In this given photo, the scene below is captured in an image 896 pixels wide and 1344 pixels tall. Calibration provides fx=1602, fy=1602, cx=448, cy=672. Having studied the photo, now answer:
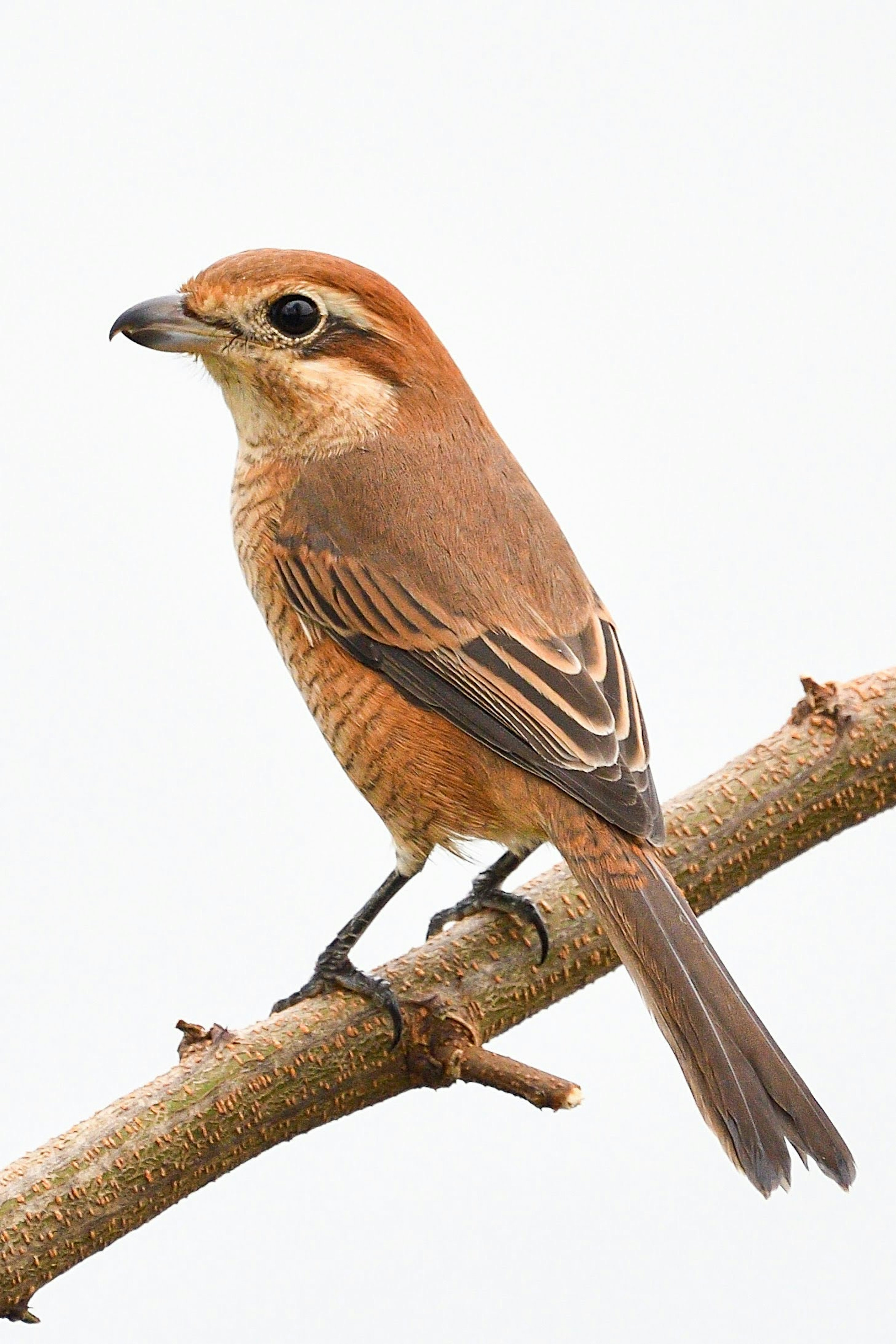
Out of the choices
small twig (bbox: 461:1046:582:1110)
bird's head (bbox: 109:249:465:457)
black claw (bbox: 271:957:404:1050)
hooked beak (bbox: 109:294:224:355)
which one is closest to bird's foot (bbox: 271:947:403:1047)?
black claw (bbox: 271:957:404:1050)

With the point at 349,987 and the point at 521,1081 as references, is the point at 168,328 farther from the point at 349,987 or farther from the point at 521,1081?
the point at 521,1081

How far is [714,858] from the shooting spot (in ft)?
11.6

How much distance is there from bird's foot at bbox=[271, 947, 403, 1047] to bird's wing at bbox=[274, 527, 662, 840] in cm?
54

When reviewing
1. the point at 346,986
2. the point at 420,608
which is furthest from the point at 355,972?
the point at 420,608

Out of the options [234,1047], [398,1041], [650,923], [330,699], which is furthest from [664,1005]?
[330,699]

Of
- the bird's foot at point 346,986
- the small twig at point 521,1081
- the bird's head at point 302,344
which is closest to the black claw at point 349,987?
the bird's foot at point 346,986

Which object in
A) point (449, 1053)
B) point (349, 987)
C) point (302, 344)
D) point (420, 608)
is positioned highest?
point (302, 344)

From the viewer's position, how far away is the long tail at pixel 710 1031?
9.14 ft

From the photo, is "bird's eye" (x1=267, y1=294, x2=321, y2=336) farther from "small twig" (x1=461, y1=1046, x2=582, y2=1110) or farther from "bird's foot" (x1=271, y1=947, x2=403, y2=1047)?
"small twig" (x1=461, y1=1046, x2=582, y2=1110)

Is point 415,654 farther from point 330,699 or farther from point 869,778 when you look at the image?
point 869,778

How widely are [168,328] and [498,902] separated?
146 cm

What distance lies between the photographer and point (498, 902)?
3.54 meters

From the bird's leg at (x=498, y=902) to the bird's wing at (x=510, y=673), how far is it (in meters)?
0.36

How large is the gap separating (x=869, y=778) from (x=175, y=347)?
183 centimetres
